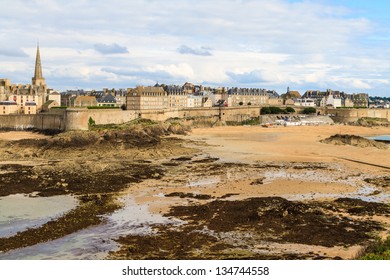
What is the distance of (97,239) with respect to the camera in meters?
15.9

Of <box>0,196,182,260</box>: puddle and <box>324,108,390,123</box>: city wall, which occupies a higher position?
<box>324,108,390,123</box>: city wall

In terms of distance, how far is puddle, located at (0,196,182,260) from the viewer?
1445 cm

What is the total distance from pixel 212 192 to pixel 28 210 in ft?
25.5

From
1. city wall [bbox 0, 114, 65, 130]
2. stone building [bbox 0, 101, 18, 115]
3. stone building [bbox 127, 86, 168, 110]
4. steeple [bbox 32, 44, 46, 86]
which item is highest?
steeple [bbox 32, 44, 46, 86]

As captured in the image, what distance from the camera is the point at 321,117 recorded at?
77750 mm

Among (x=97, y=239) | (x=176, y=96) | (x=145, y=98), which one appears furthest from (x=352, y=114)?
(x=97, y=239)

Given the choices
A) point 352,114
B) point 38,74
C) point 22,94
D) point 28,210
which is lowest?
point 28,210

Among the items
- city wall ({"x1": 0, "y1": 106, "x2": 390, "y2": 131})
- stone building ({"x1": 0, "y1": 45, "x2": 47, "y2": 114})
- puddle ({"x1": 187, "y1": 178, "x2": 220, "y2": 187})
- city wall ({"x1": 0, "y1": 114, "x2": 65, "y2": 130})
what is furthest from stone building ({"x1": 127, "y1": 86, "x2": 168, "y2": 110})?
puddle ({"x1": 187, "y1": 178, "x2": 220, "y2": 187})

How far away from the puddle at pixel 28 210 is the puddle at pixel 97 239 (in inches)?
80.2

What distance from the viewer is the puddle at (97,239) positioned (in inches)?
569

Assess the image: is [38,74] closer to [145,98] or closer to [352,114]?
[145,98]

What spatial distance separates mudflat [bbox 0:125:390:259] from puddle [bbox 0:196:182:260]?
16 cm

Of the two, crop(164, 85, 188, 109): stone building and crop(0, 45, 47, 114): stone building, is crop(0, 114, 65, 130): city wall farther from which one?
crop(164, 85, 188, 109): stone building

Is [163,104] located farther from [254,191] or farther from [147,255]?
[147,255]
